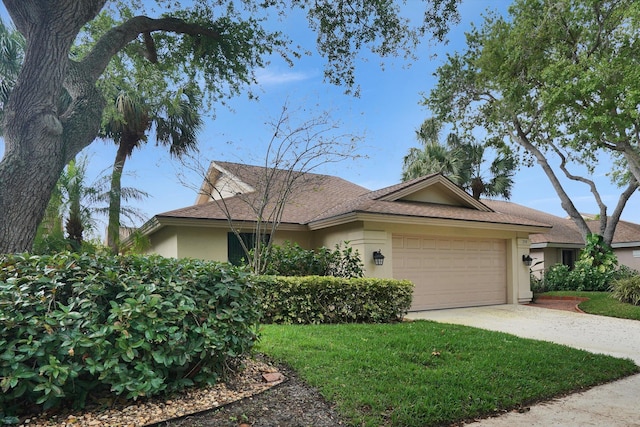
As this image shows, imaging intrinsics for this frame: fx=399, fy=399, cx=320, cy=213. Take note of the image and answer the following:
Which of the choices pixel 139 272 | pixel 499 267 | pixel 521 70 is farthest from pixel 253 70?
pixel 521 70

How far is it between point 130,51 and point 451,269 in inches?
416

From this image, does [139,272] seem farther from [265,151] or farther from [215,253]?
[215,253]

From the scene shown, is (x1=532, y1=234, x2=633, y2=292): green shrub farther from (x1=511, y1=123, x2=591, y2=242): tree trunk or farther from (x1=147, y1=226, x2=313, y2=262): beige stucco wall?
(x1=147, y1=226, x2=313, y2=262): beige stucco wall

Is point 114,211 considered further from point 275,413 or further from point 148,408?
point 275,413

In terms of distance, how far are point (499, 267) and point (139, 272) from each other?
1143cm

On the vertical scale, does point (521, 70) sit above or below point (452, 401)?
above

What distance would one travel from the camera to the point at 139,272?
3.89 meters

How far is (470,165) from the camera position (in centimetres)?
2141

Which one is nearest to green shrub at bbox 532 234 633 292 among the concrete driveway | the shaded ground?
the concrete driveway

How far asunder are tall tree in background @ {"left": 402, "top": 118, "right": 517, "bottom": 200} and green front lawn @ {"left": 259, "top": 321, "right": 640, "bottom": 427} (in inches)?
600

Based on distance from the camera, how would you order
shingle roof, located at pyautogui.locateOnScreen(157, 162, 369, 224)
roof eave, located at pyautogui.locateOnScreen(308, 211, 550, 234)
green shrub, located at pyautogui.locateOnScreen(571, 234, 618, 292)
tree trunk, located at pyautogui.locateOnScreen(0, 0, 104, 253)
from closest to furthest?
tree trunk, located at pyautogui.locateOnScreen(0, 0, 104, 253) → roof eave, located at pyautogui.locateOnScreen(308, 211, 550, 234) → shingle roof, located at pyautogui.locateOnScreen(157, 162, 369, 224) → green shrub, located at pyautogui.locateOnScreen(571, 234, 618, 292)

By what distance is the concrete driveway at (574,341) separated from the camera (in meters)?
3.64

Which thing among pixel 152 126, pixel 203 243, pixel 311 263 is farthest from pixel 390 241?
pixel 152 126

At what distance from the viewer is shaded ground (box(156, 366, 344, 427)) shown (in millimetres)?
3234
